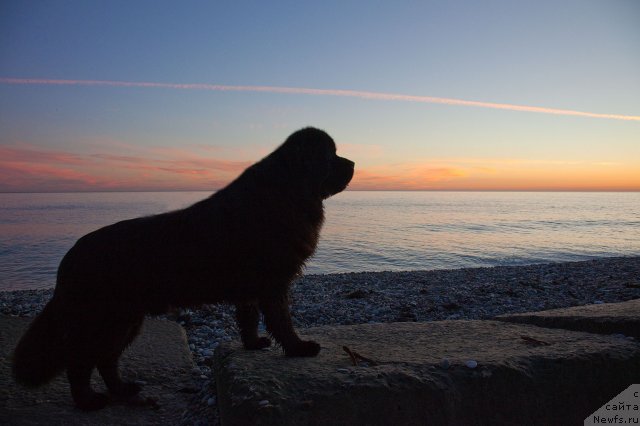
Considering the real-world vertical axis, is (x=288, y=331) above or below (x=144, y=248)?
below

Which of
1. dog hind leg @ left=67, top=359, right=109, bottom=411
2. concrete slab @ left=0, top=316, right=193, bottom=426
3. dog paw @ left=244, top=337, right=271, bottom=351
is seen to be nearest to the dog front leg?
dog paw @ left=244, top=337, right=271, bottom=351

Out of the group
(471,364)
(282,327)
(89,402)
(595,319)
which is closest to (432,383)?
(471,364)

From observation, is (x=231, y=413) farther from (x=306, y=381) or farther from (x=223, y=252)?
(x=223, y=252)

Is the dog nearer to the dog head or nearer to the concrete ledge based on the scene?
the dog head

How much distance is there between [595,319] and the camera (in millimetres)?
4336

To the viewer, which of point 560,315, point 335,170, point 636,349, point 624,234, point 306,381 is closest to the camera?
point 306,381

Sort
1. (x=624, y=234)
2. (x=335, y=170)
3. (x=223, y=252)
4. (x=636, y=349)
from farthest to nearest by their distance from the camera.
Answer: (x=624, y=234) → (x=335, y=170) → (x=636, y=349) → (x=223, y=252)

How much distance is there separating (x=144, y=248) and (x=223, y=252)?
58 cm

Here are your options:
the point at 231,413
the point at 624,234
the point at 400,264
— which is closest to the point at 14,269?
the point at 400,264

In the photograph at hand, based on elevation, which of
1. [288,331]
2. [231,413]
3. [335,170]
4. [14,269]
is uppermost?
[335,170]

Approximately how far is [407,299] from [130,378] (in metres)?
6.65

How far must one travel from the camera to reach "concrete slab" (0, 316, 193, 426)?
3.22 meters

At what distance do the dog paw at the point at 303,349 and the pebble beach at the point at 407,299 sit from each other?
2.46 ft

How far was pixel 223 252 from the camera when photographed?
10.9ft
